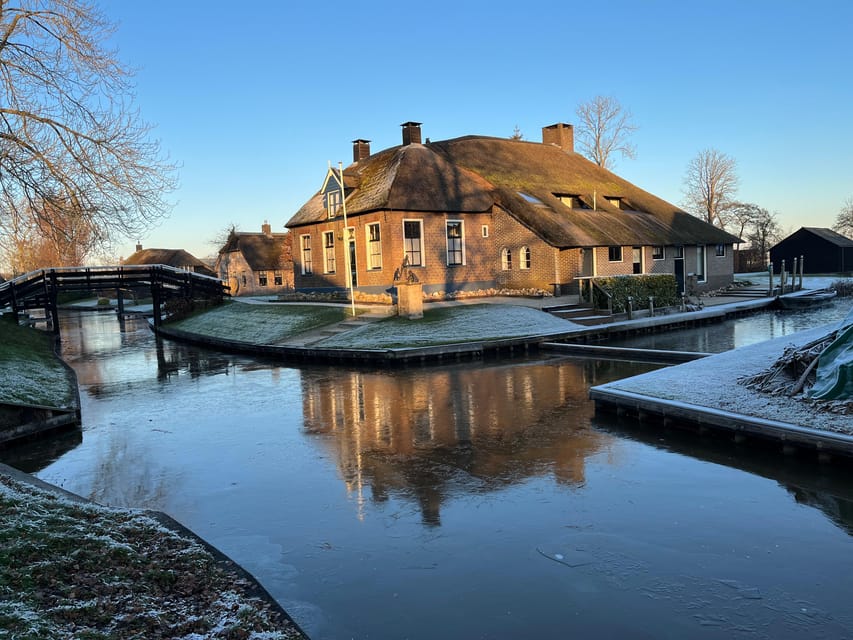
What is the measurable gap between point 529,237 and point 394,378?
1471cm

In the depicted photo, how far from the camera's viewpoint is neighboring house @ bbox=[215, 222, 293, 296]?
5706 cm

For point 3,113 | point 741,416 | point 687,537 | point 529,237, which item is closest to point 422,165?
point 529,237

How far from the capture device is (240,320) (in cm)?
3078

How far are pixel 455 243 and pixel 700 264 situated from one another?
16.3 metres

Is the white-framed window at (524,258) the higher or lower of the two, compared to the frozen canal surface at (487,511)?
higher

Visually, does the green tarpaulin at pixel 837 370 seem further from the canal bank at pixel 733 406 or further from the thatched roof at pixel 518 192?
the thatched roof at pixel 518 192

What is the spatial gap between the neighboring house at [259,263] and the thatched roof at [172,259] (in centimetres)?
1887

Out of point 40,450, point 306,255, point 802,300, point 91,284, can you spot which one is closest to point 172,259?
point 91,284

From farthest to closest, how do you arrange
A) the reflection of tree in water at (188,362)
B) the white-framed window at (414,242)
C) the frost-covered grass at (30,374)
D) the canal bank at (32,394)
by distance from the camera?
the white-framed window at (414,242), the reflection of tree in water at (188,362), the frost-covered grass at (30,374), the canal bank at (32,394)

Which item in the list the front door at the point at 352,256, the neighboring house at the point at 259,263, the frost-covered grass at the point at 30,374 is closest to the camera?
the frost-covered grass at the point at 30,374

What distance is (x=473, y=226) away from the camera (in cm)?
3100

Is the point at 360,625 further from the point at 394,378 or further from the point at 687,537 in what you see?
the point at 394,378

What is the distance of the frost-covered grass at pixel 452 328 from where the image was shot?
21703 millimetres

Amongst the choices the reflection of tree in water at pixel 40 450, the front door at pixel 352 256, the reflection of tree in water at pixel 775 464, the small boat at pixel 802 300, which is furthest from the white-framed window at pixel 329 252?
the small boat at pixel 802 300
